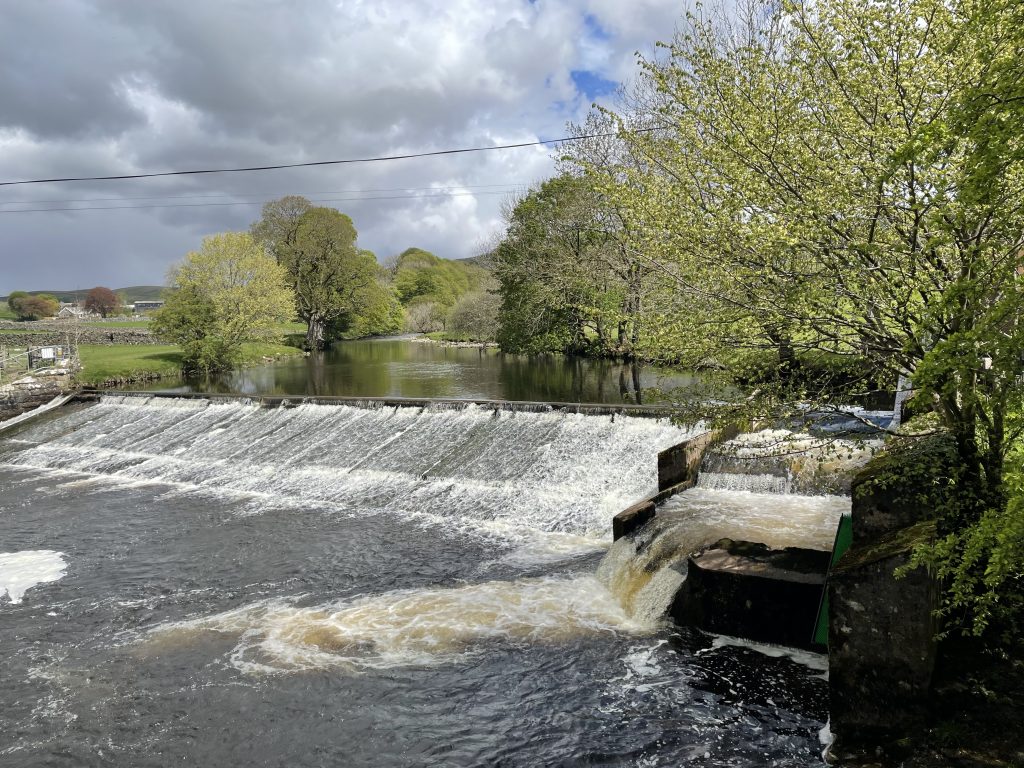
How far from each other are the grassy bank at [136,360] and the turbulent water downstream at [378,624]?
16.0 meters

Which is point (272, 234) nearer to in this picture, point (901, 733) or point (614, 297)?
point (614, 297)

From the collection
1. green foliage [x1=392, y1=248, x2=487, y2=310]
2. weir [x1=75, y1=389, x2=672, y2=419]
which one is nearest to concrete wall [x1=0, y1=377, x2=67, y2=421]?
weir [x1=75, y1=389, x2=672, y2=419]

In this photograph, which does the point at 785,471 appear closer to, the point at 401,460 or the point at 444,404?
the point at 401,460

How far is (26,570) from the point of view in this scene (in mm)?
10820

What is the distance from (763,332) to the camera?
6672 millimetres

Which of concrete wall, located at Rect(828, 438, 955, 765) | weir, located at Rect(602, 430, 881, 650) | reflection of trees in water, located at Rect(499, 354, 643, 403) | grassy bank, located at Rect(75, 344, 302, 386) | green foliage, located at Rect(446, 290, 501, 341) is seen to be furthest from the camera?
green foliage, located at Rect(446, 290, 501, 341)

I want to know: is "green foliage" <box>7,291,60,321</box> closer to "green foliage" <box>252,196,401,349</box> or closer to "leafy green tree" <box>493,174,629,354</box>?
"green foliage" <box>252,196,401,349</box>

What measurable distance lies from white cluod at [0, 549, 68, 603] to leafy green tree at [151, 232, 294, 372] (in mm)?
25724

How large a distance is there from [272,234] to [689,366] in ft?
167

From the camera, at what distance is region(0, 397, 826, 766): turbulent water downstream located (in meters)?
6.04

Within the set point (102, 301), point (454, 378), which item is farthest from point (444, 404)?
point (102, 301)

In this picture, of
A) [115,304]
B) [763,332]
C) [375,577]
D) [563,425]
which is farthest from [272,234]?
[115,304]

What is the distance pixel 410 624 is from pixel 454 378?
A: 2184 centimetres

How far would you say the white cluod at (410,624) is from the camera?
7.54m
